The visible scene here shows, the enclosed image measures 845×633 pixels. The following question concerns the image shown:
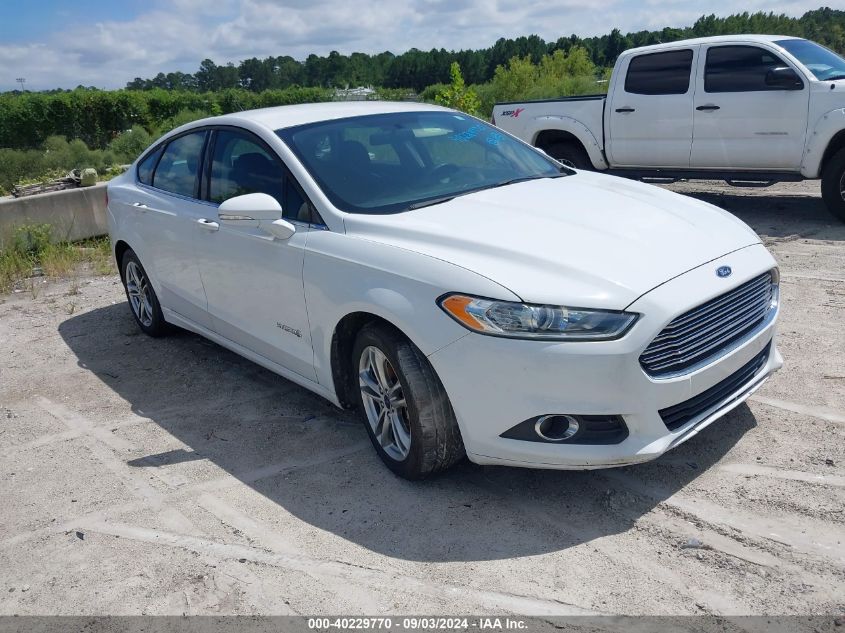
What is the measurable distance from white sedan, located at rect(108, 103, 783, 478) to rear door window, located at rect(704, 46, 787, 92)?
16.1 feet

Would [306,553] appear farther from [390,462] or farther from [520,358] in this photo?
[520,358]

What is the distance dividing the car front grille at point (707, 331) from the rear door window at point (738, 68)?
591 cm

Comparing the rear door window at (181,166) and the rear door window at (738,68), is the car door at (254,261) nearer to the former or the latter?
the rear door window at (181,166)

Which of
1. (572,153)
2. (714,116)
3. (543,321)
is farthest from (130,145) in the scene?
(543,321)

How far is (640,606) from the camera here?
2928 mm

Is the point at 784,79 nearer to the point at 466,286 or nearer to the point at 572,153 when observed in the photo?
the point at 572,153

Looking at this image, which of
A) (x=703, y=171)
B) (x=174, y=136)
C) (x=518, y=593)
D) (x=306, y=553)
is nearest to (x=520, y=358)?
(x=518, y=593)

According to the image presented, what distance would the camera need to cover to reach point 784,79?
857 cm

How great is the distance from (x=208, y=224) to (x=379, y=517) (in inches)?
91.9

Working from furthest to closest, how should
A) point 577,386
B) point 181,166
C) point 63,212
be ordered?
point 63,212, point 181,166, point 577,386

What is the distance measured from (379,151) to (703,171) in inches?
239

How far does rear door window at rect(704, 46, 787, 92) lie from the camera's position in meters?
8.85

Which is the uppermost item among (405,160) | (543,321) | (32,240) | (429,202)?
(405,160)

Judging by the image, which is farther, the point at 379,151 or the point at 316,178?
the point at 379,151
